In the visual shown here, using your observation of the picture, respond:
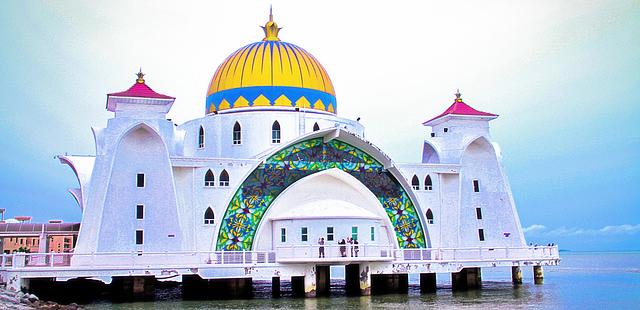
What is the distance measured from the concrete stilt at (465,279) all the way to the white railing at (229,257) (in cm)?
150

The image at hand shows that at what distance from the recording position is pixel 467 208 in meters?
35.1

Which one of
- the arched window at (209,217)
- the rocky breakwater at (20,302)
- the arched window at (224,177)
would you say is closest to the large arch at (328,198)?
the arched window at (209,217)

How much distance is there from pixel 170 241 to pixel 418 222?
11.6 meters

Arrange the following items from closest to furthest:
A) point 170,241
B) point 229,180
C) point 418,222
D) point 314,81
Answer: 1. point 170,241
2. point 229,180
3. point 418,222
4. point 314,81

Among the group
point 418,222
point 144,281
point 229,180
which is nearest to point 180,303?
point 144,281

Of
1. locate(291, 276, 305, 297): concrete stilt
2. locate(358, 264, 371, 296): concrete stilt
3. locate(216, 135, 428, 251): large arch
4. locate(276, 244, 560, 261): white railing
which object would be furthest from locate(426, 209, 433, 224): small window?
locate(291, 276, 305, 297): concrete stilt

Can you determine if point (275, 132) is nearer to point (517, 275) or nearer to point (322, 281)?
point (322, 281)

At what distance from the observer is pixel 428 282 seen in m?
34.1

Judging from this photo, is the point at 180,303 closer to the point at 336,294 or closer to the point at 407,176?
the point at 336,294

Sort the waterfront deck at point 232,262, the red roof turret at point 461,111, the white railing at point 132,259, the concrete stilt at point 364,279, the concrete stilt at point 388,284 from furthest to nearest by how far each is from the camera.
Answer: the red roof turret at point 461,111 → the concrete stilt at point 388,284 → the concrete stilt at point 364,279 → the white railing at point 132,259 → the waterfront deck at point 232,262

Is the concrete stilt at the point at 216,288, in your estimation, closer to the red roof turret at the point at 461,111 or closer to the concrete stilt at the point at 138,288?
the concrete stilt at the point at 138,288

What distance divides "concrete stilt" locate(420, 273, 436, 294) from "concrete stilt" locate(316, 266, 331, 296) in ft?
16.6

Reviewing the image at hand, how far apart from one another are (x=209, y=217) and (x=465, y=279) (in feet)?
40.7

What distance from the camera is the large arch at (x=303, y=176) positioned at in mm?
31125
